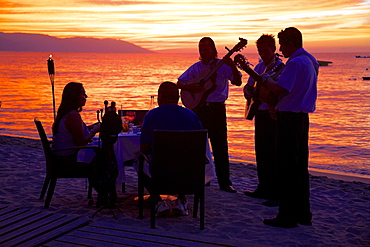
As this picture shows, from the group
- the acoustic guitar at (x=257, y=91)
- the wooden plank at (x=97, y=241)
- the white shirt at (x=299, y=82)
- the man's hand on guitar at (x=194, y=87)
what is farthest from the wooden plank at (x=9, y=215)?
the white shirt at (x=299, y=82)

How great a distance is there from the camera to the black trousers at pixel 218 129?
261 inches

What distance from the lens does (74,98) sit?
5285 mm

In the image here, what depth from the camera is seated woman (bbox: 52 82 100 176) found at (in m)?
5.29

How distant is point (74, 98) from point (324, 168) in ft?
23.4

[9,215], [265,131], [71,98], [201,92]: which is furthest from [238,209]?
[9,215]

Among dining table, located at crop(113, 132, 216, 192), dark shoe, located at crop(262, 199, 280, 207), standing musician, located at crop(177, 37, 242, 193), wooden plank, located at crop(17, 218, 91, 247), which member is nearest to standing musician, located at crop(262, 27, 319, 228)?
dark shoe, located at crop(262, 199, 280, 207)

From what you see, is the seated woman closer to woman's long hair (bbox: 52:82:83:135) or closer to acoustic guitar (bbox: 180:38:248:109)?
woman's long hair (bbox: 52:82:83:135)

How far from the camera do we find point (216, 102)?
6.62 metres

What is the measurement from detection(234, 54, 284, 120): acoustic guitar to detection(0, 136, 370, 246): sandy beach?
4.15 feet

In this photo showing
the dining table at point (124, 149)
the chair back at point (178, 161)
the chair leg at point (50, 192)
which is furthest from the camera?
the dining table at point (124, 149)

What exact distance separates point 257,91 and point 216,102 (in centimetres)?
97

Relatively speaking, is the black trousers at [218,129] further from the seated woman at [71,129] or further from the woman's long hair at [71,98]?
the woman's long hair at [71,98]

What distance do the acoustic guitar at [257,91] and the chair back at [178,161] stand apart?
966 mm

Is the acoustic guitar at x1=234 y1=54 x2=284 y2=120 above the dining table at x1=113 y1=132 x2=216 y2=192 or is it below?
above
